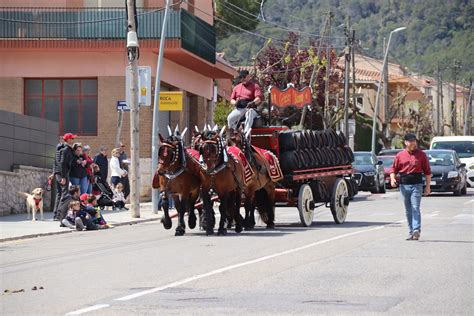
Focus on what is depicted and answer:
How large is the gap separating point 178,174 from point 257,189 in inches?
79.4

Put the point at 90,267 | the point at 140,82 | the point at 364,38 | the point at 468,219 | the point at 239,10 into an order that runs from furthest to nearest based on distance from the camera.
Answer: the point at 364,38, the point at 239,10, the point at 140,82, the point at 468,219, the point at 90,267

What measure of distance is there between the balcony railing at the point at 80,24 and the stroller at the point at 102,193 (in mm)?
9634

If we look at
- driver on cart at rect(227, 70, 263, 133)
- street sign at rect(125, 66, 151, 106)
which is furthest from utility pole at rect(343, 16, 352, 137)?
driver on cart at rect(227, 70, 263, 133)

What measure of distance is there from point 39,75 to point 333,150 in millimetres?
18147

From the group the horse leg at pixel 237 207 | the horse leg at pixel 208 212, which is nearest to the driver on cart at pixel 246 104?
the horse leg at pixel 237 207

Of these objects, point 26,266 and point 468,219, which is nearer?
point 26,266

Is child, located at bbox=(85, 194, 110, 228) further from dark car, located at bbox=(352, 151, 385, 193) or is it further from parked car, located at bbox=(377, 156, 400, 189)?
parked car, located at bbox=(377, 156, 400, 189)

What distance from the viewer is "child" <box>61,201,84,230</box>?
25328 millimetres

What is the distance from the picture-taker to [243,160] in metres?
22.6

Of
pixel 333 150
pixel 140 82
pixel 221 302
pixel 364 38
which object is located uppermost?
pixel 364 38

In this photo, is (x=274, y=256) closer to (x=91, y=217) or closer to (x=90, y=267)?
(x=90, y=267)

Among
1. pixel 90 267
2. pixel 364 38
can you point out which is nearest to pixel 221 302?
pixel 90 267

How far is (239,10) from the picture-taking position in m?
72.2

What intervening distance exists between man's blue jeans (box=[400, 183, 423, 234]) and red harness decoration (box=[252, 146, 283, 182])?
3.36 meters
